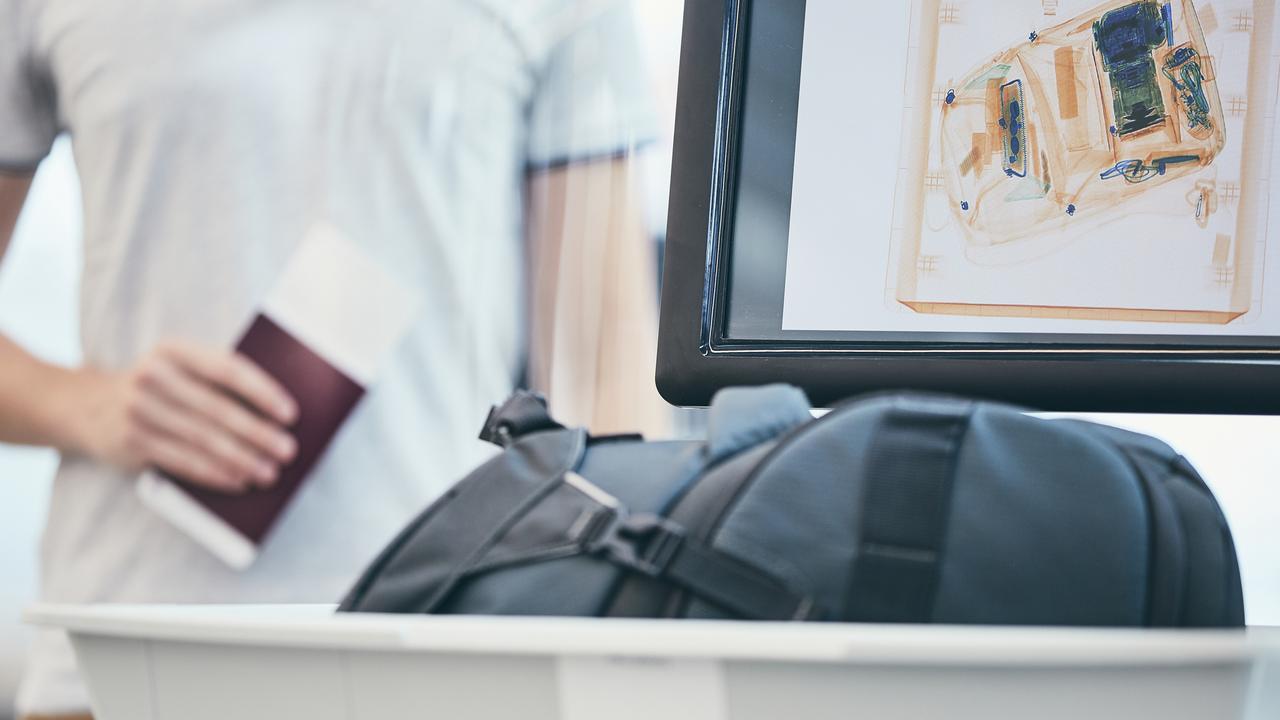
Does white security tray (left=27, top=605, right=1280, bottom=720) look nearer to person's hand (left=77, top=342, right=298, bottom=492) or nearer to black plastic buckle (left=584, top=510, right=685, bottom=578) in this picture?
black plastic buckle (left=584, top=510, right=685, bottom=578)

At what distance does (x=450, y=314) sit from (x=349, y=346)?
162 mm

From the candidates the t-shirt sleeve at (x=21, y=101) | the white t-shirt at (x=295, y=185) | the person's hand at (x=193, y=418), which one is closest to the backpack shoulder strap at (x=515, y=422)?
the person's hand at (x=193, y=418)

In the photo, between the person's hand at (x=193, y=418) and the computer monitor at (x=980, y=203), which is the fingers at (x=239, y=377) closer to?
the person's hand at (x=193, y=418)

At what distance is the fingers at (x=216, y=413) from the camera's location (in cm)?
51

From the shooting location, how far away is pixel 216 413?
0.54 metres

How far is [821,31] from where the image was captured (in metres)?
0.40

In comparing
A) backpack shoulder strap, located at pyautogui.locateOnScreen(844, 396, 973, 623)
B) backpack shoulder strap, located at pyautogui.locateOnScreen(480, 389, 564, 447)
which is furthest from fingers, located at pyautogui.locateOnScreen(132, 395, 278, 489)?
backpack shoulder strap, located at pyautogui.locateOnScreen(844, 396, 973, 623)

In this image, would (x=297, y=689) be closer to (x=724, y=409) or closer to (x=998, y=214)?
(x=724, y=409)

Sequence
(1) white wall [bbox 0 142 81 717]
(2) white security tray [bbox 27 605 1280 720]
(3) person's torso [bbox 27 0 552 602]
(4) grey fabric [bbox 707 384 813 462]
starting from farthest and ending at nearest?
(1) white wall [bbox 0 142 81 717]
(3) person's torso [bbox 27 0 552 602]
(4) grey fabric [bbox 707 384 813 462]
(2) white security tray [bbox 27 605 1280 720]

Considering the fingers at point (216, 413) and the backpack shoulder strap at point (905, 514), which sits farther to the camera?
the fingers at point (216, 413)

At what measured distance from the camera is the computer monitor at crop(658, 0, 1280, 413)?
363 mm

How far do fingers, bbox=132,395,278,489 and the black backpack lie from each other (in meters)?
0.25

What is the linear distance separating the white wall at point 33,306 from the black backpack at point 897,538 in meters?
0.79

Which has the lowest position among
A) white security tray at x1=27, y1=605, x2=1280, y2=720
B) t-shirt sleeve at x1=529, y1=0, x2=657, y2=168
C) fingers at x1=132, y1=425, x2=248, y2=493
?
fingers at x1=132, y1=425, x2=248, y2=493
